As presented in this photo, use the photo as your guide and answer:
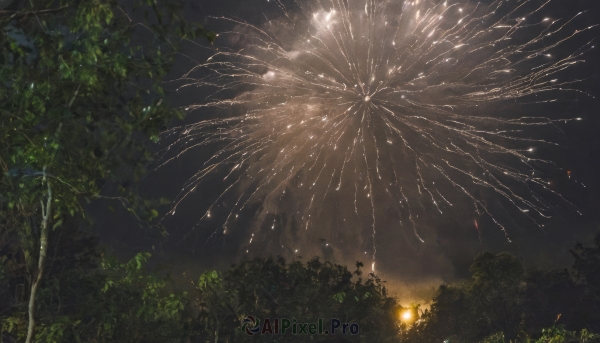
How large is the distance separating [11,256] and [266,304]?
37.5 ft

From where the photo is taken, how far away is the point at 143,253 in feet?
27.9

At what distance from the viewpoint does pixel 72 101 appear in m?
6.17

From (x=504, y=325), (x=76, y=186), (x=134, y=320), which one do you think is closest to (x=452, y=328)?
(x=504, y=325)

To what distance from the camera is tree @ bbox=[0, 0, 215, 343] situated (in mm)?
5875

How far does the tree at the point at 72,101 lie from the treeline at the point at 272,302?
1.53 m

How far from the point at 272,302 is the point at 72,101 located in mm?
17319

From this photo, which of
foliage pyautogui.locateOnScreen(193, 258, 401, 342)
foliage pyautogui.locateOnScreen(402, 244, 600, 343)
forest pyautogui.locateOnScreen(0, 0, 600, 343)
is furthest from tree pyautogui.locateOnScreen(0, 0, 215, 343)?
foliage pyautogui.locateOnScreen(402, 244, 600, 343)

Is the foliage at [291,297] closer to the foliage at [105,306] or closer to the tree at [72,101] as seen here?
the foliage at [105,306]

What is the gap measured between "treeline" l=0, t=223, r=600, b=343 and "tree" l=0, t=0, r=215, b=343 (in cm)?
153

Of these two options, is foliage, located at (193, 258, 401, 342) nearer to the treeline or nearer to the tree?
the treeline

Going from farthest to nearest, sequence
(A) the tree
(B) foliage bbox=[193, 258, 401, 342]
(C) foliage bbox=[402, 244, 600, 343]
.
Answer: (C) foliage bbox=[402, 244, 600, 343]
(B) foliage bbox=[193, 258, 401, 342]
(A) the tree

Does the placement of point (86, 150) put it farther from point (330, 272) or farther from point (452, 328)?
point (452, 328)

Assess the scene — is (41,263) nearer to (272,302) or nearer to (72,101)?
(72,101)

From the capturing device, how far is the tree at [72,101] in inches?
231
